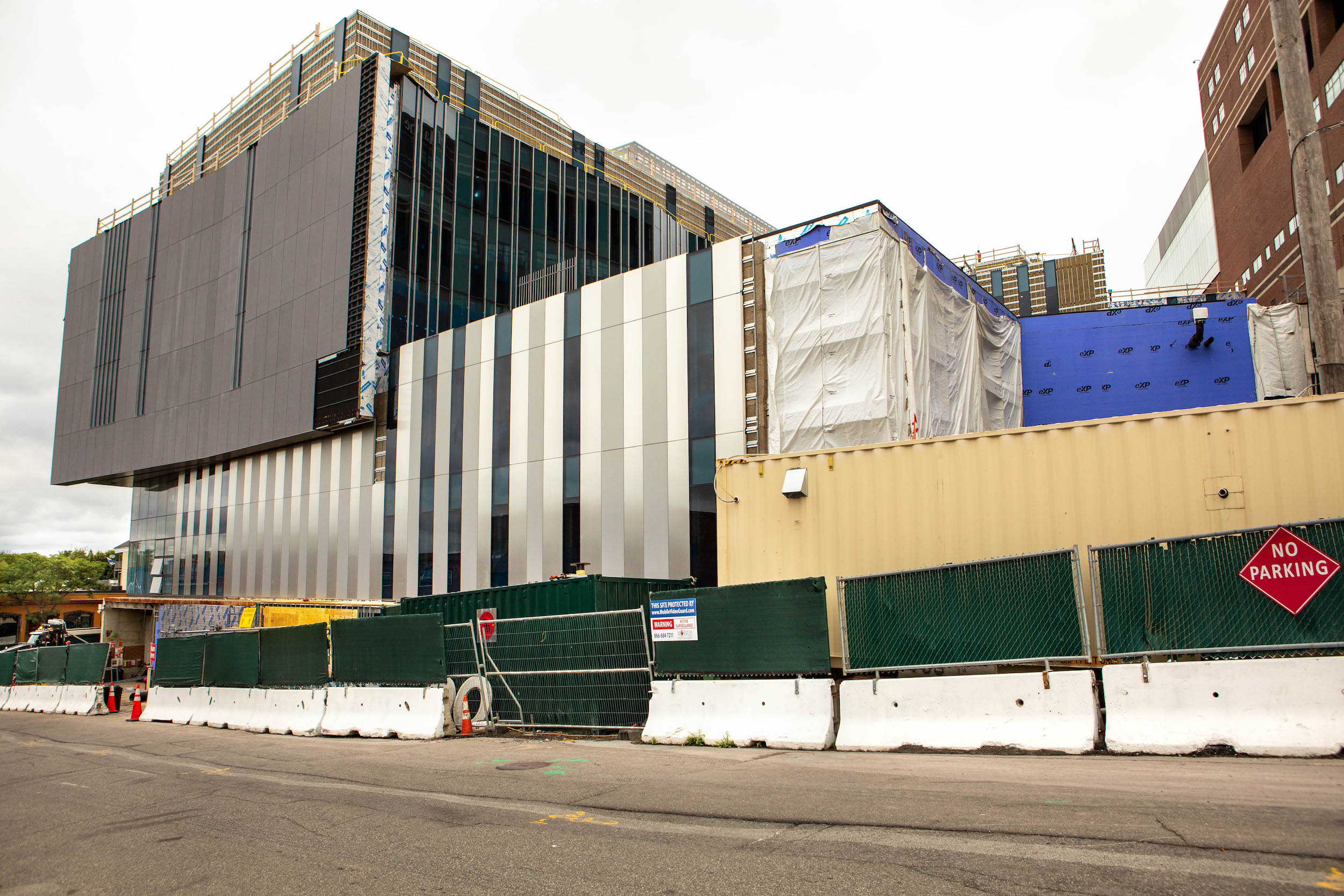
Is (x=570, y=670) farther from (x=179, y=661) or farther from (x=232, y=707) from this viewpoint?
(x=179, y=661)

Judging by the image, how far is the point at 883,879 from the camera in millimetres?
4613

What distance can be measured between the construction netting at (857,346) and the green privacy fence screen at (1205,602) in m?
9.31

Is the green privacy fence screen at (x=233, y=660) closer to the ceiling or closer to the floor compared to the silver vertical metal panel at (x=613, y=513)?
closer to the floor

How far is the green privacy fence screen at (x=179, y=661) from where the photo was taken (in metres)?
19.5

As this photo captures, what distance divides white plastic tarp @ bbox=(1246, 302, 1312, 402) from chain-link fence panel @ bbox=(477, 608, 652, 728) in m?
22.1

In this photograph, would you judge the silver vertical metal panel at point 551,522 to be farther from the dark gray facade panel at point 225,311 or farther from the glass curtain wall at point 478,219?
the dark gray facade panel at point 225,311

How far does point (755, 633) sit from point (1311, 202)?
8.60 m

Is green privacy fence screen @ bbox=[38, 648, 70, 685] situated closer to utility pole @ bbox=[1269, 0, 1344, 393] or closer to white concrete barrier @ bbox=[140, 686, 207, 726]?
white concrete barrier @ bbox=[140, 686, 207, 726]

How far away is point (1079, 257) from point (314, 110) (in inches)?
1430

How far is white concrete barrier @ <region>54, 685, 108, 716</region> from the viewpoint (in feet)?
74.4

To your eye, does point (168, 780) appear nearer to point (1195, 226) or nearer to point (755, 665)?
point (755, 665)

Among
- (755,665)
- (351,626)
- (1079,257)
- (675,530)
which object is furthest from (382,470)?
(1079,257)

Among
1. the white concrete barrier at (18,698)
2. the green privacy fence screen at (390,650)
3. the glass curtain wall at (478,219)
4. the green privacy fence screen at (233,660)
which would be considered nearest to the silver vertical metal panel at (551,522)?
the green privacy fence screen at (233,660)

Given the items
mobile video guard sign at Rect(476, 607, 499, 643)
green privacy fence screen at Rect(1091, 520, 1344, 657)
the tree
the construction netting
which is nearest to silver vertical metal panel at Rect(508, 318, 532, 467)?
the construction netting
